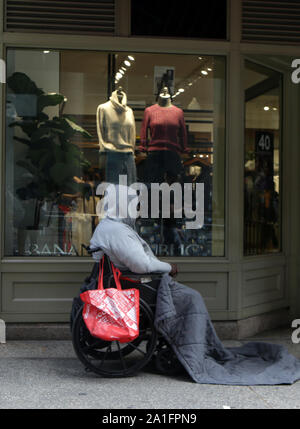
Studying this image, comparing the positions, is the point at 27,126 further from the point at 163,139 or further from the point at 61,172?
the point at 163,139

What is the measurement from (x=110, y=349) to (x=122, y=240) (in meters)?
0.89

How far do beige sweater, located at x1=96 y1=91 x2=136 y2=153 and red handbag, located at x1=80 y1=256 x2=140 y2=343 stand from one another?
220 centimetres

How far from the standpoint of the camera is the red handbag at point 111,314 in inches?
190

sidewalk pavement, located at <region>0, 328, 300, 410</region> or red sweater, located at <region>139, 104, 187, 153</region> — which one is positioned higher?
red sweater, located at <region>139, 104, 187, 153</region>

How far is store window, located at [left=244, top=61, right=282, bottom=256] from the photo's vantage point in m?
6.92

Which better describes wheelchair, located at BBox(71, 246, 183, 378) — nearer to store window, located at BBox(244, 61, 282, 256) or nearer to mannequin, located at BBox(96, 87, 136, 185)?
mannequin, located at BBox(96, 87, 136, 185)

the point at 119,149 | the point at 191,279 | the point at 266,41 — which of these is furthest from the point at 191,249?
the point at 266,41

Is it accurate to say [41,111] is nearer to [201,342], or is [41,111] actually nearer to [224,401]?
[201,342]

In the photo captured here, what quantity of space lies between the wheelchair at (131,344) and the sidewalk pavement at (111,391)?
85 mm

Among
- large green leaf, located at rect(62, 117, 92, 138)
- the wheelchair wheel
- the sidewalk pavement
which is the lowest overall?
the sidewalk pavement

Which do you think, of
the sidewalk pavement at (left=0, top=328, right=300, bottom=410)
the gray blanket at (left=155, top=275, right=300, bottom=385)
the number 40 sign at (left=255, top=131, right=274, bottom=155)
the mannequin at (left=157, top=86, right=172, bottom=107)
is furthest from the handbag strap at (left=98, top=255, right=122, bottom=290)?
the number 40 sign at (left=255, top=131, right=274, bottom=155)

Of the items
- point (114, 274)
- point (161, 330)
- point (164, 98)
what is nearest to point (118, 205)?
point (114, 274)

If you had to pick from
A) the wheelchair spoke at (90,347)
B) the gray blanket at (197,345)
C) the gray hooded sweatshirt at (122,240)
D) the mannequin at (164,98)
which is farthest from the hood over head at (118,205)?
→ the mannequin at (164,98)

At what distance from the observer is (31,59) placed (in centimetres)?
656
